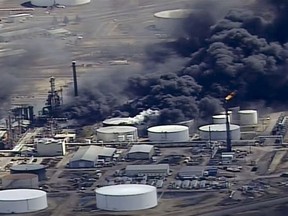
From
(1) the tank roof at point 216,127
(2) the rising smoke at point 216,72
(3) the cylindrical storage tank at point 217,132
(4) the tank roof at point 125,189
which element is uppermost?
(2) the rising smoke at point 216,72

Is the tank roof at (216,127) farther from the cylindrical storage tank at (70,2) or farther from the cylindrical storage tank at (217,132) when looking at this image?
the cylindrical storage tank at (70,2)

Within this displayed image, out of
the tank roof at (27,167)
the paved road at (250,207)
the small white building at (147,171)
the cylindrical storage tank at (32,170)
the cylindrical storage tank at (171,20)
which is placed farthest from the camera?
the cylindrical storage tank at (171,20)

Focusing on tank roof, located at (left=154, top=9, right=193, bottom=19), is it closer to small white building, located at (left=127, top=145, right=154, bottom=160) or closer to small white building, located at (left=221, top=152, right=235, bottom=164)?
small white building, located at (left=127, top=145, right=154, bottom=160)

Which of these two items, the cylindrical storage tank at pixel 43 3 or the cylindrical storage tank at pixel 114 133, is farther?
the cylindrical storage tank at pixel 43 3

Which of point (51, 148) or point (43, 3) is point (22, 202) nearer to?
point (51, 148)

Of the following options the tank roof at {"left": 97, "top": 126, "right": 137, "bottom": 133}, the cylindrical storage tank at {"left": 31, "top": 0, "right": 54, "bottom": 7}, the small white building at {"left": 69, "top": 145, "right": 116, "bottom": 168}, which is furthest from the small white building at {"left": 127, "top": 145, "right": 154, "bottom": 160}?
the cylindrical storage tank at {"left": 31, "top": 0, "right": 54, "bottom": 7}

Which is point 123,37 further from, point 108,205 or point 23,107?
point 108,205

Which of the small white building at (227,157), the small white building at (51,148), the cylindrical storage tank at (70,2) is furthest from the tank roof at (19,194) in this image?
the cylindrical storage tank at (70,2)

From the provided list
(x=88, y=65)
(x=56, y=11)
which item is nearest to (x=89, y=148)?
(x=88, y=65)

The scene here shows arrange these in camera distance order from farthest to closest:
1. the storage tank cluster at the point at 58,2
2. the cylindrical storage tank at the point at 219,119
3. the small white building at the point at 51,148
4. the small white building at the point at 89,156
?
the storage tank cluster at the point at 58,2, the cylindrical storage tank at the point at 219,119, the small white building at the point at 51,148, the small white building at the point at 89,156
